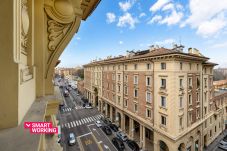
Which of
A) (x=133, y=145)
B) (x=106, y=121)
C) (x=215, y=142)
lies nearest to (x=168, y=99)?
(x=133, y=145)

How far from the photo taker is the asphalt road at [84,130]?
22.2 meters

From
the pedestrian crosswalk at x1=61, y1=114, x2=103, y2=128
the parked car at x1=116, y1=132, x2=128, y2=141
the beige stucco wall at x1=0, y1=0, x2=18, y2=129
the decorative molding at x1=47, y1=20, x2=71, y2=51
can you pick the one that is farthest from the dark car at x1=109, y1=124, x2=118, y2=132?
the beige stucco wall at x1=0, y1=0, x2=18, y2=129

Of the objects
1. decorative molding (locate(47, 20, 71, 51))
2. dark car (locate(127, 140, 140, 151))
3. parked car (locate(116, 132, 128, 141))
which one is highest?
decorative molding (locate(47, 20, 71, 51))

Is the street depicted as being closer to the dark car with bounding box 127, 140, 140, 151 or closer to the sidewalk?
the dark car with bounding box 127, 140, 140, 151

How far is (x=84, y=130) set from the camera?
1103 inches

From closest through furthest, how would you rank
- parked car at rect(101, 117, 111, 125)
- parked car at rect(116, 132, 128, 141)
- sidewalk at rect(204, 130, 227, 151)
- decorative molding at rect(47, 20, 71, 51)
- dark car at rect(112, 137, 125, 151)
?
1. decorative molding at rect(47, 20, 71, 51)
2. dark car at rect(112, 137, 125, 151)
3. parked car at rect(116, 132, 128, 141)
4. sidewalk at rect(204, 130, 227, 151)
5. parked car at rect(101, 117, 111, 125)

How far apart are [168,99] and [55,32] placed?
54.9 feet

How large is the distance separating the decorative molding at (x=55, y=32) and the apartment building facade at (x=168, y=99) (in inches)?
603

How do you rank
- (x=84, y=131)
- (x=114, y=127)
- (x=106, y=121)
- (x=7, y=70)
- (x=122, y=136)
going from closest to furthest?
(x=7, y=70) → (x=122, y=136) → (x=84, y=131) → (x=114, y=127) → (x=106, y=121)

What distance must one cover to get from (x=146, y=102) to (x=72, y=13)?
766 inches

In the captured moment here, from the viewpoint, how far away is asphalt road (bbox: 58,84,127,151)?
22203 mm

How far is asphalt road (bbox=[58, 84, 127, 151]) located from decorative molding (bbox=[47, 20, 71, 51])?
72.6 ft

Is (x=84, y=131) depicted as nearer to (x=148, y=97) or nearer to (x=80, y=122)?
(x=80, y=122)

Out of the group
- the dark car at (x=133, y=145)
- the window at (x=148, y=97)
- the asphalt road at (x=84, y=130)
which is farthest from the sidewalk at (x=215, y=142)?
the asphalt road at (x=84, y=130)
